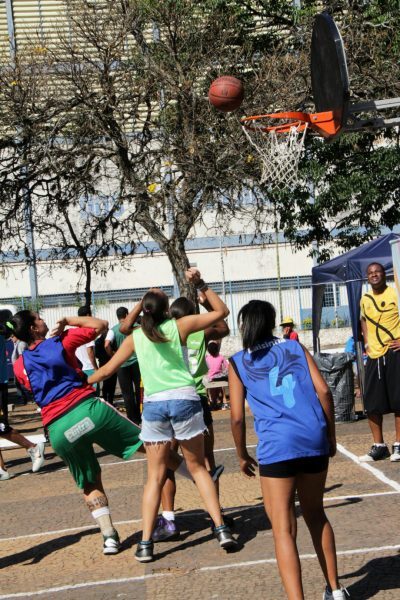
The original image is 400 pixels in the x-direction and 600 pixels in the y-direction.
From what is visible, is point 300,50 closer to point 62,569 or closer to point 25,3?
point 25,3

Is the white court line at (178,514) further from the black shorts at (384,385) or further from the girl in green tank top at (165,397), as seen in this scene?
Answer: the black shorts at (384,385)

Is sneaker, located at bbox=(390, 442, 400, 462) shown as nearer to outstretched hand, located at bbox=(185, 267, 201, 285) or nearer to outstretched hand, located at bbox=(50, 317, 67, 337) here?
outstretched hand, located at bbox=(185, 267, 201, 285)

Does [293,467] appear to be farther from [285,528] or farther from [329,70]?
[329,70]

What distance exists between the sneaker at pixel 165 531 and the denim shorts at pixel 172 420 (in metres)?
0.86

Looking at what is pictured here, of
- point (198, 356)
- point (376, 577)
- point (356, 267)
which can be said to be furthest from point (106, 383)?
point (376, 577)

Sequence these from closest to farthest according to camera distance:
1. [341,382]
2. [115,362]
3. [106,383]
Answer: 1. [115,362]
2. [341,382]
3. [106,383]

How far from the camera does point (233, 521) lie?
7781 millimetres

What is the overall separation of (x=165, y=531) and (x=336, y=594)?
2.45 meters

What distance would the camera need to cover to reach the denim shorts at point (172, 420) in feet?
22.9

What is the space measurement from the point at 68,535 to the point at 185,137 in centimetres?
1166

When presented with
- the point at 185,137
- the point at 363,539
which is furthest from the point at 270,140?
the point at 185,137

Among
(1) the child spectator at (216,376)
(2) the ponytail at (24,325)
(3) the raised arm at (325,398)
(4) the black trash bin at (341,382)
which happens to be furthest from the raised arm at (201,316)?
(1) the child spectator at (216,376)

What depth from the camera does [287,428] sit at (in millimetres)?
5125

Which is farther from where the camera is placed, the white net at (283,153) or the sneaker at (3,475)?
the sneaker at (3,475)
